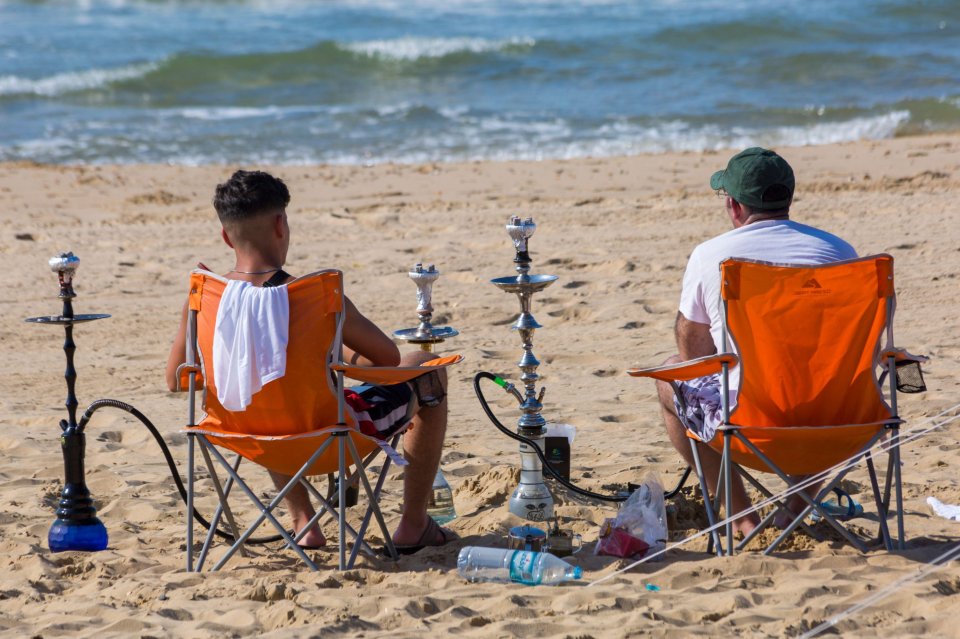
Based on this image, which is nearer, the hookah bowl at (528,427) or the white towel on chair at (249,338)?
the white towel on chair at (249,338)

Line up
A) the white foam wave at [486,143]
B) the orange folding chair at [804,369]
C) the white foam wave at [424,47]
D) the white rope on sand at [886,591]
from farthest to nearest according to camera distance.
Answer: the white foam wave at [424,47] → the white foam wave at [486,143] → the orange folding chair at [804,369] → the white rope on sand at [886,591]

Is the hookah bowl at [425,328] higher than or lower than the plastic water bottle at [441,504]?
higher

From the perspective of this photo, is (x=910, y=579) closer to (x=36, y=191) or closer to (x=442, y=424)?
(x=442, y=424)

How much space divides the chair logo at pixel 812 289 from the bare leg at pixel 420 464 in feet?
3.81

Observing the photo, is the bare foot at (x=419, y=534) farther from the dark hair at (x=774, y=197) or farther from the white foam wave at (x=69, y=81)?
the white foam wave at (x=69, y=81)

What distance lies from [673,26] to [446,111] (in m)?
7.28

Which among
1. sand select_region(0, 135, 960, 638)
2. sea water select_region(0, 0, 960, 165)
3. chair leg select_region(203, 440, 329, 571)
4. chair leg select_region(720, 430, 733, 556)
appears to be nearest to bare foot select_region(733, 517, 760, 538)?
sand select_region(0, 135, 960, 638)

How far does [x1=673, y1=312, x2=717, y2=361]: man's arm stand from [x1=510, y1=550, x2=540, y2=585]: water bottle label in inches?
31.4

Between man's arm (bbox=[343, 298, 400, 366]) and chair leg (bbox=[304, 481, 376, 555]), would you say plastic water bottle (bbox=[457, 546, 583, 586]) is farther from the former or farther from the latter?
man's arm (bbox=[343, 298, 400, 366])

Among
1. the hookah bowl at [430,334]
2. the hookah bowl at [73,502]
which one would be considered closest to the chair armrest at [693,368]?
the hookah bowl at [430,334]

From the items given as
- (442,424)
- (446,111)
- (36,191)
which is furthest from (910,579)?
(446,111)

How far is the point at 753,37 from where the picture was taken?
21.5 m

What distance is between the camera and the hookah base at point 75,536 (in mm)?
3998

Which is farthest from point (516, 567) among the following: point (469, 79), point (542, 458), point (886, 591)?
point (469, 79)
